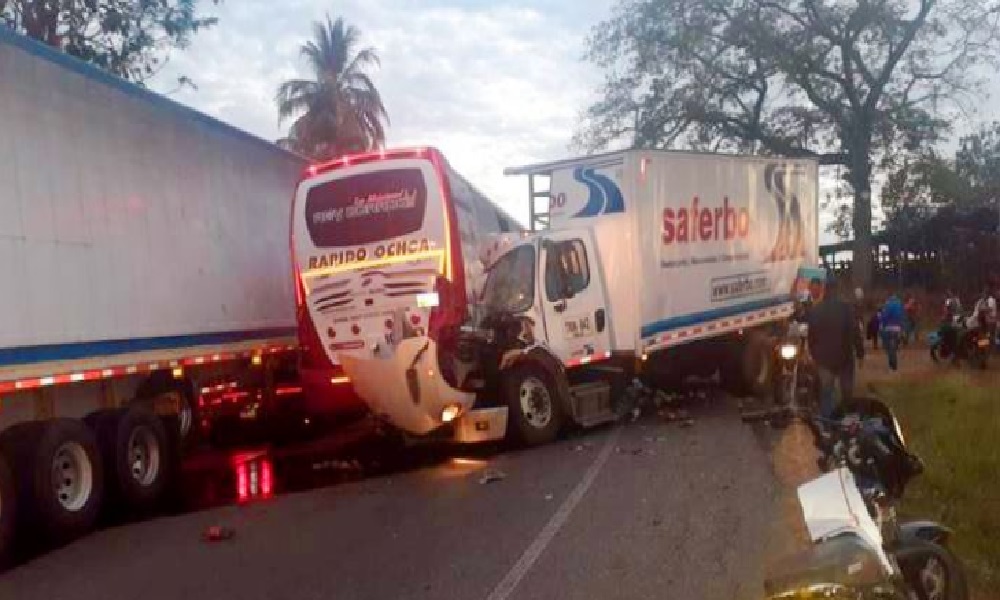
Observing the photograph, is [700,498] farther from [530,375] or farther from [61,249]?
[61,249]

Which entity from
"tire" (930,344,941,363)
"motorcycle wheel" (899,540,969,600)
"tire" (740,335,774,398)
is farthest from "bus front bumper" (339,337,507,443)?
"tire" (930,344,941,363)

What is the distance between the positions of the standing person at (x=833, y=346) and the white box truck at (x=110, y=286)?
6.43 metres

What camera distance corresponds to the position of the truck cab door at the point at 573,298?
14.4m

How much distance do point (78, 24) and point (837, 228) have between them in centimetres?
2770

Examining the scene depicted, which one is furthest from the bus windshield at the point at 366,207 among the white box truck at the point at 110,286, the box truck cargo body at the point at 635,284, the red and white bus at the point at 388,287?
the box truck cargo body at the point at 635,284

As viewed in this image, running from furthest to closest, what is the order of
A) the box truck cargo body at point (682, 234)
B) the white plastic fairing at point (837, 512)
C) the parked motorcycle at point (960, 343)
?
1. the parked motorcycle at point (960, 343)
2. the box truck cargo body at point (682, 234)
3. the white plastic fairing at point (837, 512)

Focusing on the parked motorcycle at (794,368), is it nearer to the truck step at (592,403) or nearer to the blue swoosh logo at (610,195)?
the truck step at (592,403)

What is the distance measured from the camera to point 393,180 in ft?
41.9

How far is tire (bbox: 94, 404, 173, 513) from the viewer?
34.2ft

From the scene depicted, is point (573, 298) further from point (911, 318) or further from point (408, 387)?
point (911, 318)

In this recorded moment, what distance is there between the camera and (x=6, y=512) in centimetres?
872

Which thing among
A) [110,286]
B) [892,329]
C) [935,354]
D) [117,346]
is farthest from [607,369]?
[935,354]

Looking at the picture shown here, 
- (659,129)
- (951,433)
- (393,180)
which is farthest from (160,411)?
(659,129)

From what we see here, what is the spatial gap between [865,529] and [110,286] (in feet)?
25.9
